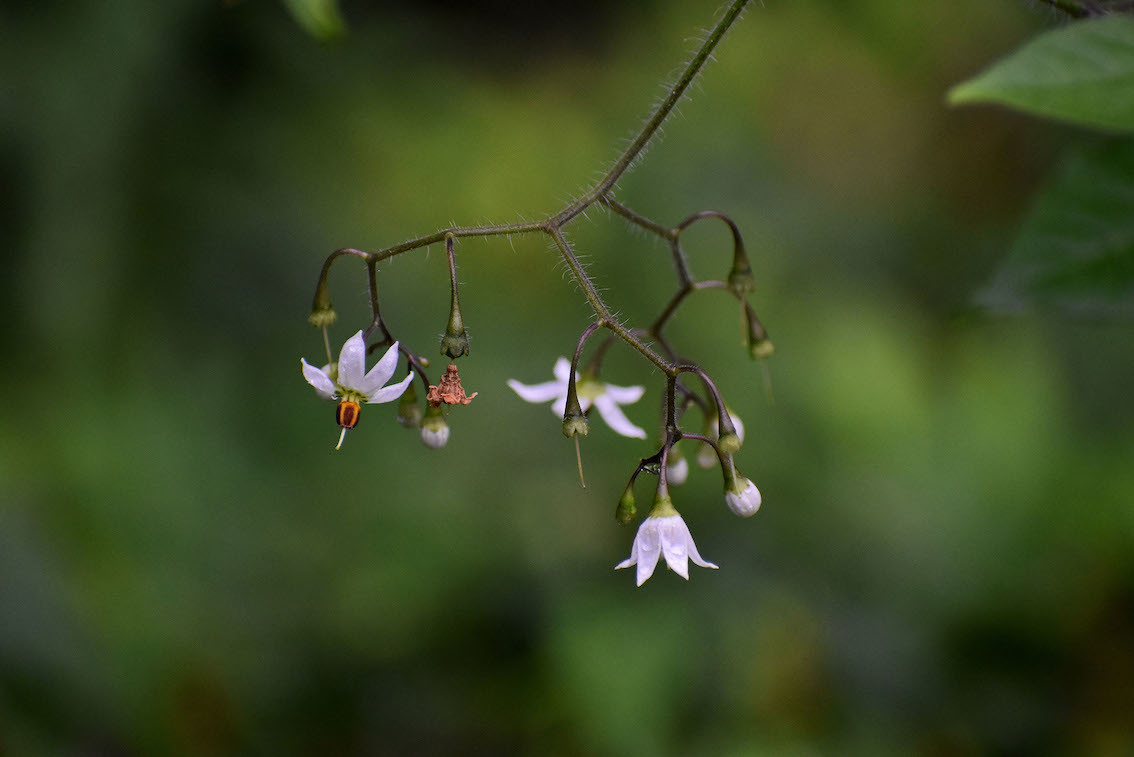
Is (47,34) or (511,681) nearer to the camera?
(511,681)

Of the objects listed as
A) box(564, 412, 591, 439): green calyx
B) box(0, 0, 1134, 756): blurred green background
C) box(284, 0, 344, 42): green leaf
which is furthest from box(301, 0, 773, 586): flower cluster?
box(0, 0, 1134, 756): blurred green background

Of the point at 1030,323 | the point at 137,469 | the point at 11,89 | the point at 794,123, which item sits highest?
the point at 794,123

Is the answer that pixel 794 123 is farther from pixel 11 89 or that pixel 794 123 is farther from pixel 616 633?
pixel 11 89

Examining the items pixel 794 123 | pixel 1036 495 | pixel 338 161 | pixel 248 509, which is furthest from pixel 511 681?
pixel 794 123

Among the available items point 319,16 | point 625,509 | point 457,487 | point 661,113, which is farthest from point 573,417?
point 457,487

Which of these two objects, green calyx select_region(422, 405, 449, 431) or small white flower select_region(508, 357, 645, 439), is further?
small white flower select_region(508, 357, 645, 439)

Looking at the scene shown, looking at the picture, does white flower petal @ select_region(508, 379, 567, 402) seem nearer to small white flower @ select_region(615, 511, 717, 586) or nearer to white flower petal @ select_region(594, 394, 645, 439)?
white flower petal @ select_region(594, 394, 645, 439)

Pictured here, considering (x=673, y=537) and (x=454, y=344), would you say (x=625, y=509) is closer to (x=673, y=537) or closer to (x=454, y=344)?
(x=673, y=537)
